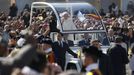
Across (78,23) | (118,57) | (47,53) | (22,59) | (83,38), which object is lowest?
(83,38)

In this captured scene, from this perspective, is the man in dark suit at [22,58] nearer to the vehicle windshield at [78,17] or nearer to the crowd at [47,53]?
the crowd at [47,53]

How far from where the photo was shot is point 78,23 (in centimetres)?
1678

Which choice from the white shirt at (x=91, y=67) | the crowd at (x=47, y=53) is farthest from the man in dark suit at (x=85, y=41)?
the white shirt at (x=91, y=67)

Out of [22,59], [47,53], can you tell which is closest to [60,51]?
[47,53]

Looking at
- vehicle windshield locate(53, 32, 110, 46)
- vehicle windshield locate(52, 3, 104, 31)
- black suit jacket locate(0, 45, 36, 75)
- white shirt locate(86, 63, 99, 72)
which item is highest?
black suit jacket locate(0, 45, 36, 75)

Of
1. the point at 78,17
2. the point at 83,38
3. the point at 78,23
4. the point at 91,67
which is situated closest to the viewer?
the point at 91,67

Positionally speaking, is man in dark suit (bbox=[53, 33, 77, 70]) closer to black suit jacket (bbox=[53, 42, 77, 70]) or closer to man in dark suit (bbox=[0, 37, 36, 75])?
black suit jacket (bbox=[53, 42, 77, 70])

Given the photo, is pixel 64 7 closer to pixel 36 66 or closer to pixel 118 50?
pixel 118 50

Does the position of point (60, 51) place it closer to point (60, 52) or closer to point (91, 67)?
point (60, 52)

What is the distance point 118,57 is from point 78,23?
4652 millimetres

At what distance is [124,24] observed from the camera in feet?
80.1

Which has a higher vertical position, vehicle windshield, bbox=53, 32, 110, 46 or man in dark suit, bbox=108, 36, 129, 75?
man in dark suit, bbox=108, 36, 129, 75

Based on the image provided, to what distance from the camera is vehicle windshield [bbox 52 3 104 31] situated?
1639 centimetres

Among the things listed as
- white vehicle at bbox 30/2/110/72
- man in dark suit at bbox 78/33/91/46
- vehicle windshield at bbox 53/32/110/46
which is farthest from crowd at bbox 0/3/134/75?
man in dark suit at bbox 78/33/91/46
